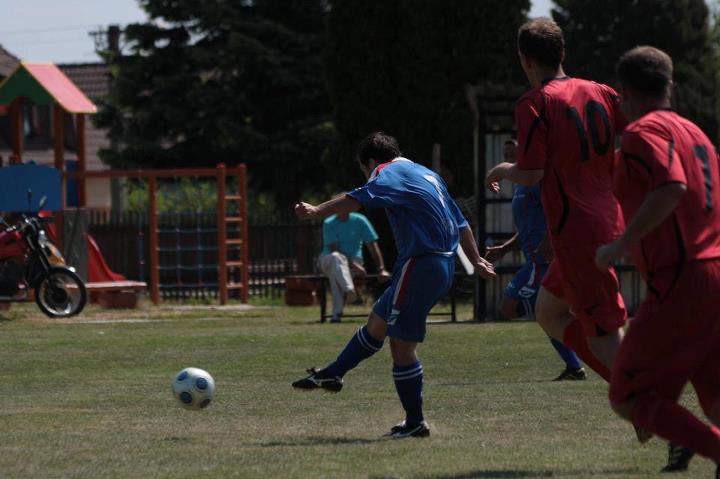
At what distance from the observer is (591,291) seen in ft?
23.7

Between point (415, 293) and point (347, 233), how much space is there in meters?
12.5

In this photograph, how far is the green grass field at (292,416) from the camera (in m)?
7.44

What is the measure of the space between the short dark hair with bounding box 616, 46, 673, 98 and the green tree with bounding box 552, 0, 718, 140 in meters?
42.7

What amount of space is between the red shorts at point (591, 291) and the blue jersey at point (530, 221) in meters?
5.67

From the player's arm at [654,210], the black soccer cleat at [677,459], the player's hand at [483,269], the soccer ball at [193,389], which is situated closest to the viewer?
the player's arm at [654,210]

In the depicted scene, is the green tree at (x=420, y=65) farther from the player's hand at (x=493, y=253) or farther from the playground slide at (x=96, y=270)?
the player's hand at (x=493, y=253)

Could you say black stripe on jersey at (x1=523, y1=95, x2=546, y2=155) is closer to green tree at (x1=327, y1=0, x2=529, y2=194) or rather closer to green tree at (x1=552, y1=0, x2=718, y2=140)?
green tree at (x1=327, y1=0, x2=529, y2=194)

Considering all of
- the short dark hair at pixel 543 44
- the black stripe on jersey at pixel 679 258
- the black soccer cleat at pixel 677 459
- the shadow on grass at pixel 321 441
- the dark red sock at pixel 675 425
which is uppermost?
the short dark hair at pixel 543 44

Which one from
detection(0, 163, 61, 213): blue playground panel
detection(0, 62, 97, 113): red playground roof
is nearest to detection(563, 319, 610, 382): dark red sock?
detection(0, 163, 61, 213): blue playground panel

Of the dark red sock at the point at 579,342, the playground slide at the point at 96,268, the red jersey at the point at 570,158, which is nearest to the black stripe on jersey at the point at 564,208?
the red jersey at the point at 570,158

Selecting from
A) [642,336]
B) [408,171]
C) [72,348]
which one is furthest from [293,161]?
[642,336]

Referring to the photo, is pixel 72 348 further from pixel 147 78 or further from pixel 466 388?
pixel 147 78

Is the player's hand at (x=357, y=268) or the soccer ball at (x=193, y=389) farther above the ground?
the player's hand at (x=357, y=268)

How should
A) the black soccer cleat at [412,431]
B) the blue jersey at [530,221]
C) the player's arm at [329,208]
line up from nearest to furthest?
the player's arm at [329,208] < the black soccer cleat at [412,431] < the blue jersey at [530,221]
